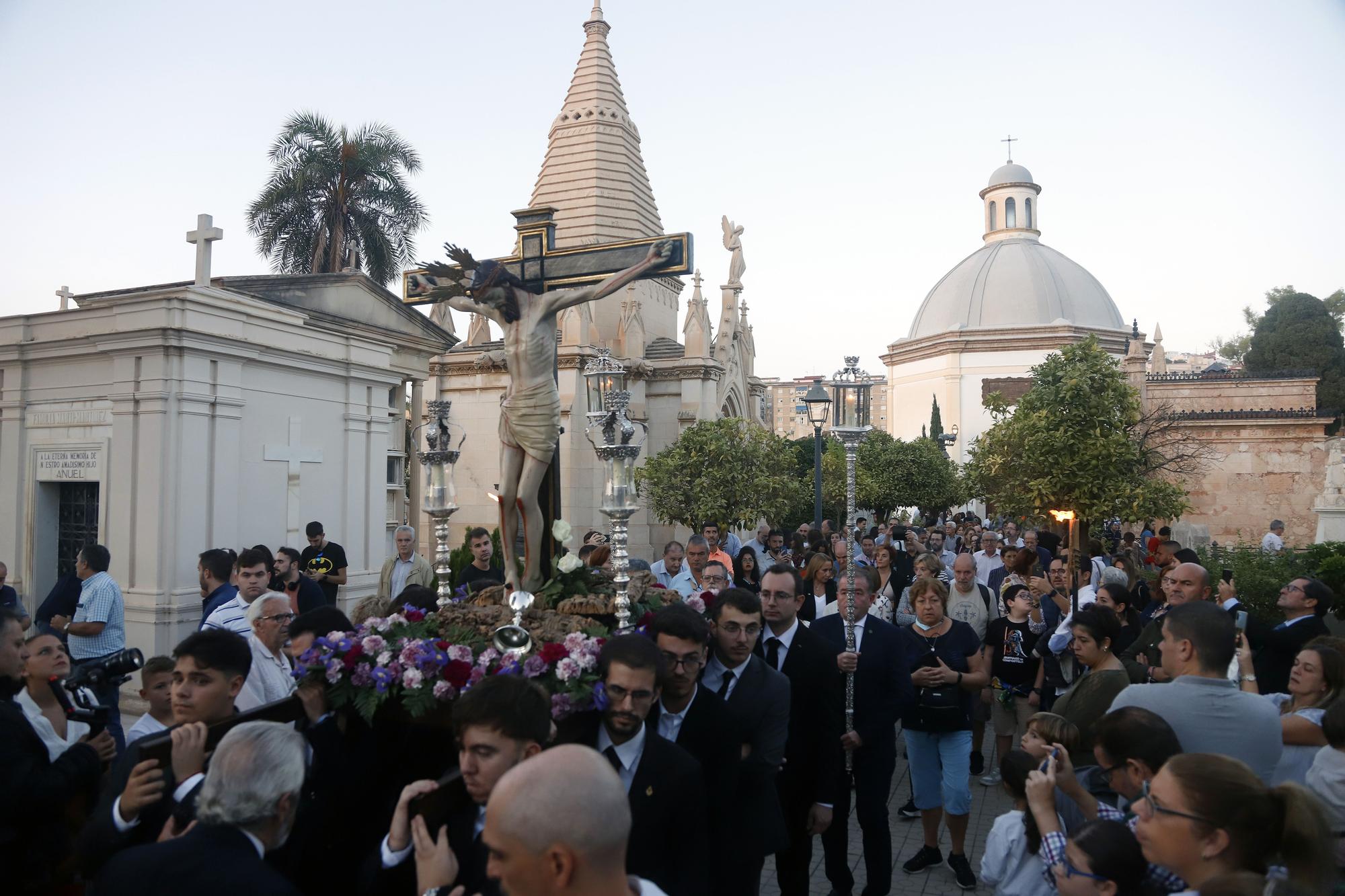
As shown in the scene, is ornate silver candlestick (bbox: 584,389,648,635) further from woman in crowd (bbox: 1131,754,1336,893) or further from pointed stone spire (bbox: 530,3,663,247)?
pointed stone spire (bbox: 530,3,663,247)

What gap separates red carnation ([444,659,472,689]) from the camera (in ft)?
14.6

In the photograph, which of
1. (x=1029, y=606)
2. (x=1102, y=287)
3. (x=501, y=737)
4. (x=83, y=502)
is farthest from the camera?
(x=1102, y=287)

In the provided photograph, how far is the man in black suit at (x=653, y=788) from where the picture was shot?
3.57 meters

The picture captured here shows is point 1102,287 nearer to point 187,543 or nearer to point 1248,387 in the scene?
point 1248,387

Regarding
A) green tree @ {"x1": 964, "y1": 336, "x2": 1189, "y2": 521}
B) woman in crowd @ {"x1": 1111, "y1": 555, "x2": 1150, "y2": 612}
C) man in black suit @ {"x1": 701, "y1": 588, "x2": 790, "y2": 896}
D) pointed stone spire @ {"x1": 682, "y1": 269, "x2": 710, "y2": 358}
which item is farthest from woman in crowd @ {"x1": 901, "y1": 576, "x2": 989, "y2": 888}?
pointed stone spire @ {"x1": 682, "y1": 269, "x2": 710, "y2": 358}

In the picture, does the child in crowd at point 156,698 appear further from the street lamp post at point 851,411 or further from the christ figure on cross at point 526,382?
the street lamp post at point 851,411

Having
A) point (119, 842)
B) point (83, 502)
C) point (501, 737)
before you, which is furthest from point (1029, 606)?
point (83, 502)

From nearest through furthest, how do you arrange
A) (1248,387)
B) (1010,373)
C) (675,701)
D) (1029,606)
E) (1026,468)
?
(675,701) → (1029,606) → (1026,468) → (1248,387) → (1010,373)

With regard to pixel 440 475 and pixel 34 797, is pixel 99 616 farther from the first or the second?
pixel 34 797

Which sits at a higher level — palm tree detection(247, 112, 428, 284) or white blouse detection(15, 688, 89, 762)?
palm tree detection(247, 112, 428, 284)

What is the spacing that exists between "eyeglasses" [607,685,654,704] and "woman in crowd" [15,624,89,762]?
8.56 ft

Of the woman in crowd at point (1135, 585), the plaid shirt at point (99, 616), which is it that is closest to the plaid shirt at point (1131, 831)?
the plaid shirt at point (99, 616)

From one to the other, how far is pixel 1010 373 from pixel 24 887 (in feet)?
188

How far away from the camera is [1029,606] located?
7.70m
